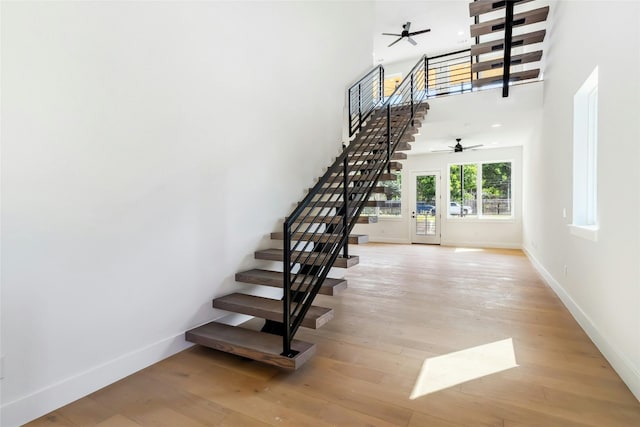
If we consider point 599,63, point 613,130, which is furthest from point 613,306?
point 599,63

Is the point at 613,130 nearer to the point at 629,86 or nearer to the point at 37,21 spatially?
the point at 629,86

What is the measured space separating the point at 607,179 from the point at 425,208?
7466 millimetres

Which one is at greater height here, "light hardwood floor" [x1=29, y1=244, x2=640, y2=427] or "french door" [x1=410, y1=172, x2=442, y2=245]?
"french door" [x1=410, y1=172, x2=442, y2=245]

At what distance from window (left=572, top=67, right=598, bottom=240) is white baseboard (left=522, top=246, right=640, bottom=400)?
808mm

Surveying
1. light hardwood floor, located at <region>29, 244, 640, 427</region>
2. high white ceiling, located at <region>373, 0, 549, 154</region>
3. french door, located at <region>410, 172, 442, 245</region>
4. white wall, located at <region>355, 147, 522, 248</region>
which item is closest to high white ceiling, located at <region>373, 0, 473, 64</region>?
high white ceiling, located at <region>373, 0, 549, 154</region>

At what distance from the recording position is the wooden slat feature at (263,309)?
251cm

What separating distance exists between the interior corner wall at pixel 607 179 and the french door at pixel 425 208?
553 centimetres

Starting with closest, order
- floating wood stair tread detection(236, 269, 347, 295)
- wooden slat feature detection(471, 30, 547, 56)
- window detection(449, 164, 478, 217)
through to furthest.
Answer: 1. floating wood stair tread detection(236, 269, 347, 295)
2. wooden slat feature detection(471, 30, 547, 56)
3. window detection(449, 164, 478, 217)

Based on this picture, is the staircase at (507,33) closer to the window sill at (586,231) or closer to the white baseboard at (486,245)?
the window sill at (586,231)

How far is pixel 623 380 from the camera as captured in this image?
6.99ft

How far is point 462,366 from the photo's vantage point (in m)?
2.38

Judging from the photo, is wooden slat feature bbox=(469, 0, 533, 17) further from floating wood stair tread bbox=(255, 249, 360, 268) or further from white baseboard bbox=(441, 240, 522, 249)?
white baseboard bbox=(441, 240, 522, 249)

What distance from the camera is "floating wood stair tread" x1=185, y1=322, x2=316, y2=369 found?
223 cm

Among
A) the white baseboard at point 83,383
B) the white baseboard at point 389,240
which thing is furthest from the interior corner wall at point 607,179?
the white baseboard at point 389,240
